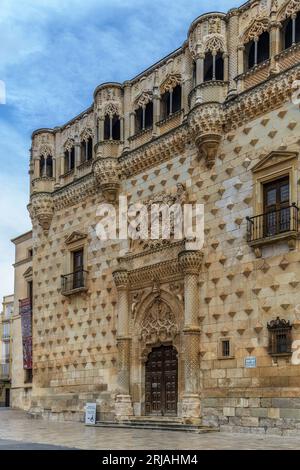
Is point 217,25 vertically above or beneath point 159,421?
above

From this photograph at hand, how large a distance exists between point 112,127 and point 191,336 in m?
10.3

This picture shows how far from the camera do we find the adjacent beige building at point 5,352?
→ 177 feet

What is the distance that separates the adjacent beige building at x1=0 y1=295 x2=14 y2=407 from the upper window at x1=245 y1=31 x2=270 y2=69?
31.2 m

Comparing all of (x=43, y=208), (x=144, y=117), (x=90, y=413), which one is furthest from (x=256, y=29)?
(x=90, y=413)

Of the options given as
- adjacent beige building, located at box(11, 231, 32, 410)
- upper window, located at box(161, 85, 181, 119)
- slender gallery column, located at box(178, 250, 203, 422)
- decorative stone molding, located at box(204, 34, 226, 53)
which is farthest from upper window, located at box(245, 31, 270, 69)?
adjacent beige building, located at box(11, 231, 32, 410)

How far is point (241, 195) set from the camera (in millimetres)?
22125

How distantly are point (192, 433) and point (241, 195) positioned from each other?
756cm

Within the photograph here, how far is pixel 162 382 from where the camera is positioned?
2466 centimetres

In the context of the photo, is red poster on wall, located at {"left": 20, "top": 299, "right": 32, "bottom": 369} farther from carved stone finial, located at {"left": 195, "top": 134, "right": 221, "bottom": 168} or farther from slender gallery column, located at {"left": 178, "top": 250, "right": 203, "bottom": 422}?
carved stone finial, located at {"left": 195, "top": 134, "right": 221, "bottom": 168}

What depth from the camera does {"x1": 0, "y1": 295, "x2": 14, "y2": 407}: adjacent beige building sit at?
5381 centimetres

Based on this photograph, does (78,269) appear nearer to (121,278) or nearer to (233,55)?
(121,278)
